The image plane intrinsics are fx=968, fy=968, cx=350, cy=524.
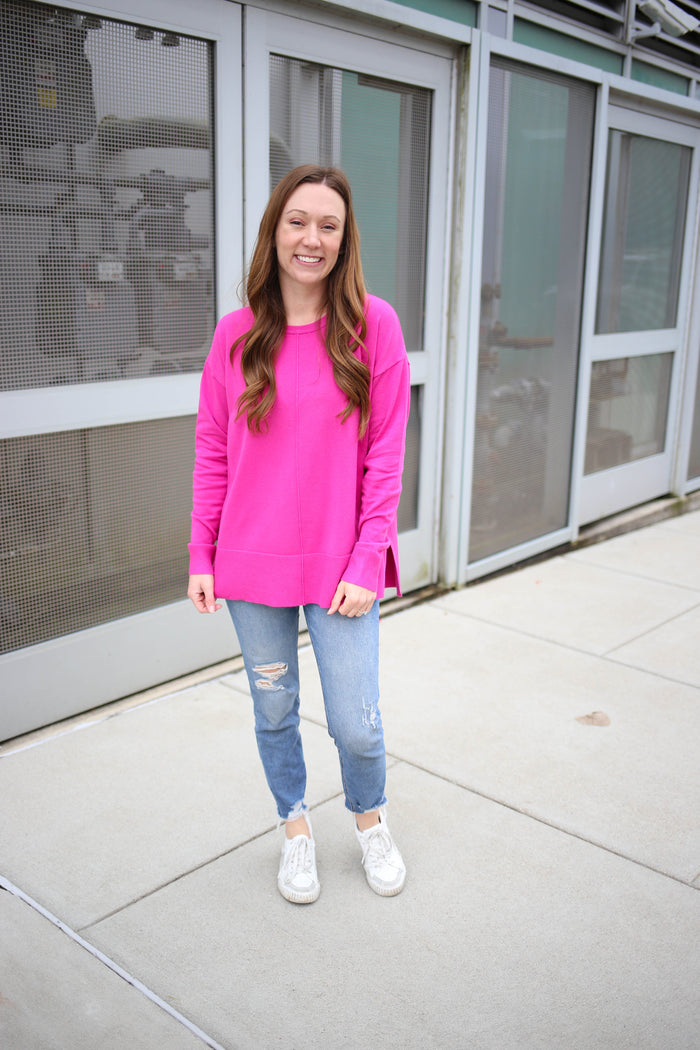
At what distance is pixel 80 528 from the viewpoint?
3359 millimetres

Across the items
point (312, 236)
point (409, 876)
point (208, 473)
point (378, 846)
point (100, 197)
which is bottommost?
point (409, 876)

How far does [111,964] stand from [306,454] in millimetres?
A: 1265

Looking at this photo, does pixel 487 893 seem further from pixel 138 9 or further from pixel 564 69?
pixel 564 69

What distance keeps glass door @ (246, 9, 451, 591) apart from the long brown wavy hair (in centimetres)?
151

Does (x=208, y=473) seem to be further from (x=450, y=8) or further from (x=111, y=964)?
(x=450, y=8)

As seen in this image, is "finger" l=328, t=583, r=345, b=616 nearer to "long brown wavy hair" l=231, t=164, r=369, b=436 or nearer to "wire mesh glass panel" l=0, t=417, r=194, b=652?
"long brown wavy hair" l=231, t=164, r=369, b=436

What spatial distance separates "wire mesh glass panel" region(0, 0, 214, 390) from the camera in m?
2.97

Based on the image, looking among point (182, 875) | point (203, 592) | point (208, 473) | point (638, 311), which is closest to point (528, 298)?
point (638, 311)

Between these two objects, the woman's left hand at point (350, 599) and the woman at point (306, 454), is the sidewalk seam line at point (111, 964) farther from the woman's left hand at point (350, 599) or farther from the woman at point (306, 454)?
the woman's left hand at point (350, 599)

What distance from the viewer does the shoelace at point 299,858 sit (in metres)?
2.53

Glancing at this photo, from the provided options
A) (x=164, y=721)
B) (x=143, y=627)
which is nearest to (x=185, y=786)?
(x=164, y=721)

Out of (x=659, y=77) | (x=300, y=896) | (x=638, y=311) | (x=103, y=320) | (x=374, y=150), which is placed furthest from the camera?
(x=638, y=311)

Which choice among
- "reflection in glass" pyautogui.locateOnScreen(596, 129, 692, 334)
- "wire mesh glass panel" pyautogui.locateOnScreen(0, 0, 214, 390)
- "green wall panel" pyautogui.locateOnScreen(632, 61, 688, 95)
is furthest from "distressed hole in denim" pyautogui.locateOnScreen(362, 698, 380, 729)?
"green wall panel" pyautogui.locateOnScreen(632, 61, 688, 95)

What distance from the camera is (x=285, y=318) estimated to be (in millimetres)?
2240
